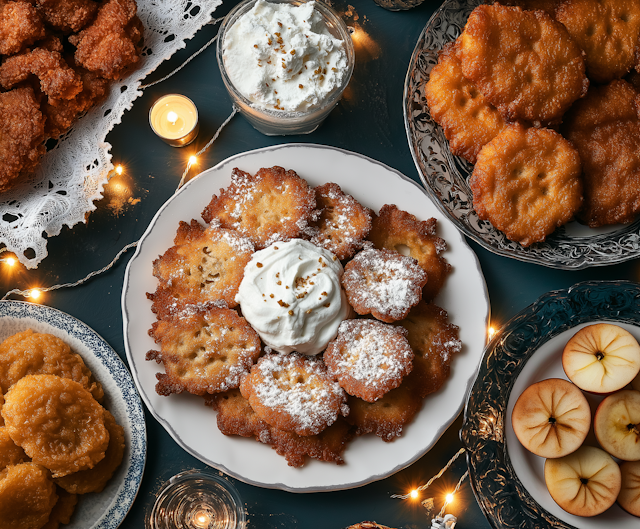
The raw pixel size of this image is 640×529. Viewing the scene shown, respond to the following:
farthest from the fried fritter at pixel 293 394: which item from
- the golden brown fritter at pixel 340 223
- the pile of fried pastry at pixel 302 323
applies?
the golden brown fritter at pixel 340 223

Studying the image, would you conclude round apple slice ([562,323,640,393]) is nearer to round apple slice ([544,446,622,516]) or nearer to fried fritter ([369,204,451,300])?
round apple slice ([544,446,622,516])

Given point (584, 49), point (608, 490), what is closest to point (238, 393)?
point (608, 490)

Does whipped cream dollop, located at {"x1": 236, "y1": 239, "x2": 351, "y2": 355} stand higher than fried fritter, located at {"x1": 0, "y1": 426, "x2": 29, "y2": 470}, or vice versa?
whipped cream dollop, located at {"x1": 236, "y1": 239, "x2": 351, "y2": 355}

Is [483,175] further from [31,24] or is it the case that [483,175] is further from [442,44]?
[31,24]

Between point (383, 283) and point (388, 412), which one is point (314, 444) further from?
point (383, 283)

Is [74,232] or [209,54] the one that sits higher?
[209,54]

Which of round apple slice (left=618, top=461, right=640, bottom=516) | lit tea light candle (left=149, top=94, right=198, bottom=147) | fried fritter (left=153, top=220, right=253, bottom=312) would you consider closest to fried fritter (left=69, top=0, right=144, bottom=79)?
lit tea light candle (left=149, top=94, right=198, bottom=147)

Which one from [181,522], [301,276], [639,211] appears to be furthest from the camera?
[181,522]
